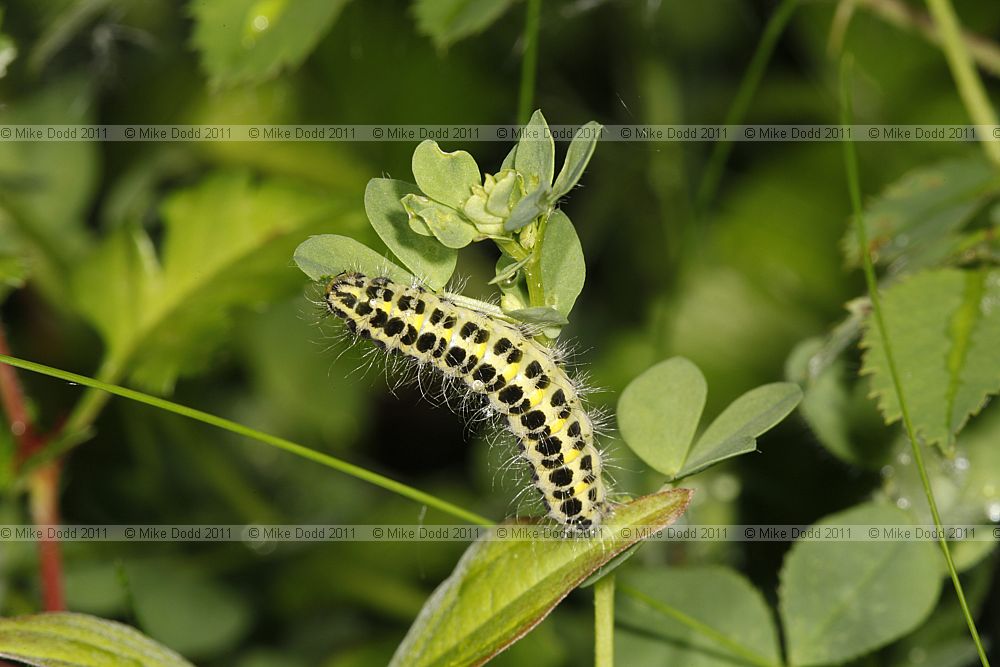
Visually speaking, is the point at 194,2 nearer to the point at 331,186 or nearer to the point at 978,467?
the point at 331,186

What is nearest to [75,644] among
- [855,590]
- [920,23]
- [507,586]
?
[507,586]

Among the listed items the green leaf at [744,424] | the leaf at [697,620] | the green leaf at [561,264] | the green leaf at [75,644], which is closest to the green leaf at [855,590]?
the leaf at [697,620]

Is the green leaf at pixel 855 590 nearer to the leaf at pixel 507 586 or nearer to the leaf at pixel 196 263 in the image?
the leaf at pixel 507 586

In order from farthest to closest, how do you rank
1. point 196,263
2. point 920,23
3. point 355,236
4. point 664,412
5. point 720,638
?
1. point 920,23
2. point 196,263
3. point 355,236
4. point 720,638
5. point 664,412

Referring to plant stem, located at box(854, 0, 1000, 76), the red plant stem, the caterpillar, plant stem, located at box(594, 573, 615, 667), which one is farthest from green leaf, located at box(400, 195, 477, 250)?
plant stem, located at box(854, 0, 1000, 76)

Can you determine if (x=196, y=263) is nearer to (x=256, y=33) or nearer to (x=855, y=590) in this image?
(x=256, y=33)

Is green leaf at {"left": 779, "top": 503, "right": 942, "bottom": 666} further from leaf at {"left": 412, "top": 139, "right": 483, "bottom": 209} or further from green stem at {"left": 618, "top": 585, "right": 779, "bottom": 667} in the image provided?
leaf at {"left": 412, "top": 139, "right": 483, "bottom": 209}
